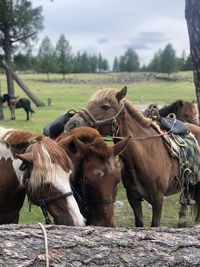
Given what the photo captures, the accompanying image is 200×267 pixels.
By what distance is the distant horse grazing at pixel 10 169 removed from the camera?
3.81 m

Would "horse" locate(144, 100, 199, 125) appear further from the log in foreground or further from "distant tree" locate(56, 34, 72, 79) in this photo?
"distant tree" locate(56, 34, 72, 79)

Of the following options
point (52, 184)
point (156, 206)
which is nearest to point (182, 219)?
point (156, 206)

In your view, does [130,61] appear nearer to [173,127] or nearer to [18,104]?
[18,104]

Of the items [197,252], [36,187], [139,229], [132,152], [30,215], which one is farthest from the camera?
[30,215]

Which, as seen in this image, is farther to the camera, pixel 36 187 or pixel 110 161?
pixel 110 161

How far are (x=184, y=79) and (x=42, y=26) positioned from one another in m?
37.6

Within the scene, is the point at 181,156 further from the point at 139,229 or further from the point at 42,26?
the point at 42,26

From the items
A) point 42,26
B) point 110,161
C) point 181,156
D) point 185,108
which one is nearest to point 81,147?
point 110,161

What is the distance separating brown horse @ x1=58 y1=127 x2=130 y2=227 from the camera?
361 cm

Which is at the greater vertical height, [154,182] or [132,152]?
[132,152]

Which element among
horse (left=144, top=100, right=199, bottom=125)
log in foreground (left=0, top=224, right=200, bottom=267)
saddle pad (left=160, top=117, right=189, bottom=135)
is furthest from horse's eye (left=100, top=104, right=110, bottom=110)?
log in foreground (left=0, top=224, right=200, bottom=267)

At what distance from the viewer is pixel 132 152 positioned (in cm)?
514

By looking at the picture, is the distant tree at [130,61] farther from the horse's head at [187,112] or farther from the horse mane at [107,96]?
the horse mane at [107,96]

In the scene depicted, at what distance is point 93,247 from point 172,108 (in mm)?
6005
